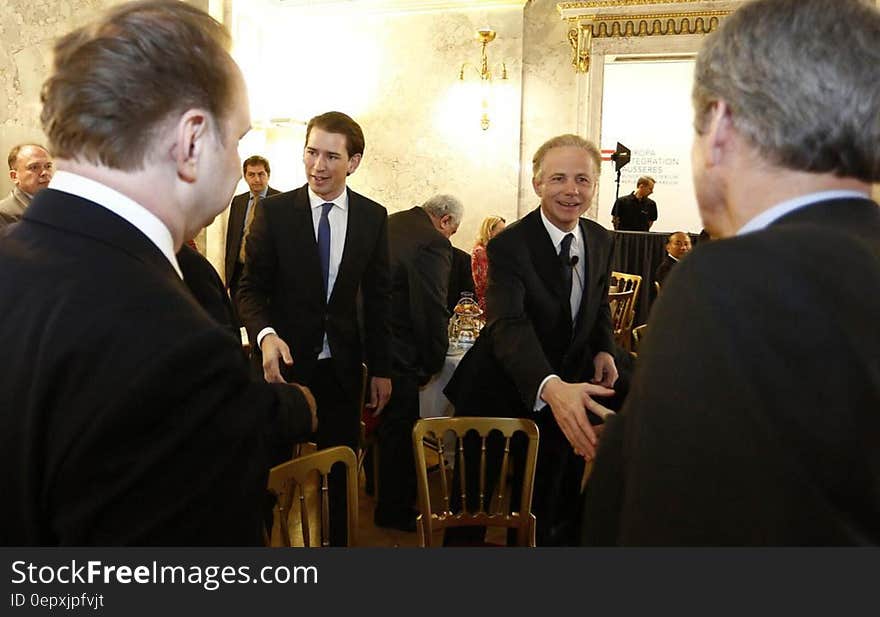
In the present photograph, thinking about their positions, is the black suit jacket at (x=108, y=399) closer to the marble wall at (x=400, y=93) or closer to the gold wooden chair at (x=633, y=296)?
the gold wooden chair at (x=633, y=296)

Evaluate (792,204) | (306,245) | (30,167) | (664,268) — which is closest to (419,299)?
(306,245)

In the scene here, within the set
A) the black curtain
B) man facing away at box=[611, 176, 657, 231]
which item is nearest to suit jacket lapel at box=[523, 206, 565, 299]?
the black curtain

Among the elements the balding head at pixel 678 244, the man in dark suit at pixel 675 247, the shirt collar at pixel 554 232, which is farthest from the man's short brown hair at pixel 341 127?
the balding head at pixel 678 244

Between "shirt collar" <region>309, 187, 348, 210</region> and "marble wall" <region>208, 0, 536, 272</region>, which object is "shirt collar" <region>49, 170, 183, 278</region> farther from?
"marble wall" <region>208, 0, 536, 272</region>

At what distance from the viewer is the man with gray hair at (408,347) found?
3.46 meters

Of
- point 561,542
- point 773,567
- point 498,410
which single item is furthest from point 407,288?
point 773,567

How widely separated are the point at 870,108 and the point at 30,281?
0.96 meters

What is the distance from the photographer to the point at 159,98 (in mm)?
876

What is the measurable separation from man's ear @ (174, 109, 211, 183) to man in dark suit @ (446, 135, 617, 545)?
1338 millimetres

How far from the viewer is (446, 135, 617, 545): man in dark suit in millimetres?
2229

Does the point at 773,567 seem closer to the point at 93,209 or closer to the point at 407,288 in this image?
the point at 93,209

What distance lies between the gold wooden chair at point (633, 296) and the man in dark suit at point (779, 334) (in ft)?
12.8

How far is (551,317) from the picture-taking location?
7.38ft

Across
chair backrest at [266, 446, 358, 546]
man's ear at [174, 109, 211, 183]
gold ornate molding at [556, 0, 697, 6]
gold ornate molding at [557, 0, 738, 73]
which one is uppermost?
gold ornate molding at [556, 0, 697, 6]
